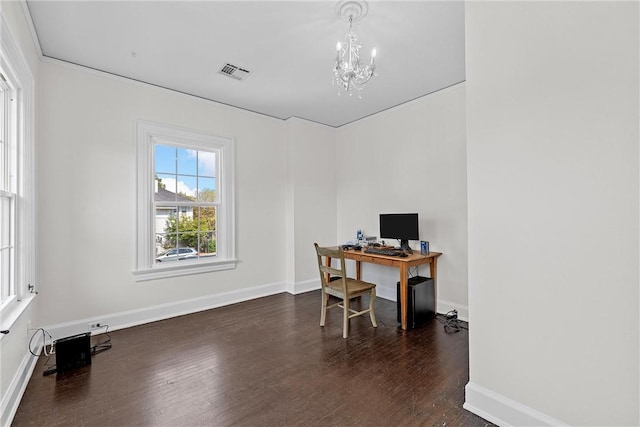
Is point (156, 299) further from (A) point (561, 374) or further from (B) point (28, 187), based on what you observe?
(A) point (561, 374)

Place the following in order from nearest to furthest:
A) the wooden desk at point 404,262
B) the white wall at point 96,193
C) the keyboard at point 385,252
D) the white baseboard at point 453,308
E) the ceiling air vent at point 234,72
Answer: the white wall at point 96,193 < the ceiling air vent at point 234,72 < the wooden desk at point 404,262 < the white baseboard at point 453,308 < the keyboard at point 385,252

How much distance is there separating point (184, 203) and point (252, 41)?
2190 millimetres

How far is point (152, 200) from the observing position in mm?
3510

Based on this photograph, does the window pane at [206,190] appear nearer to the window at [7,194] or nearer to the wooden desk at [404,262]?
the window at [7,194]

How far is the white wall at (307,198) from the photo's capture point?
15.3 feet

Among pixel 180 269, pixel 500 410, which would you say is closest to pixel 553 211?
pixel 500 410

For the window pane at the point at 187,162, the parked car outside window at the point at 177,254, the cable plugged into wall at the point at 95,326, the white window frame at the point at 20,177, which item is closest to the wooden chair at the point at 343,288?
the parked car outside window at the point at 177,254

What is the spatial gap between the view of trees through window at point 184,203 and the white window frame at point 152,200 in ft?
0.27

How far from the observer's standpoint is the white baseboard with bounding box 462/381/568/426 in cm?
162

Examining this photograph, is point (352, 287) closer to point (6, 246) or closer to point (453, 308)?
point (453, 308)

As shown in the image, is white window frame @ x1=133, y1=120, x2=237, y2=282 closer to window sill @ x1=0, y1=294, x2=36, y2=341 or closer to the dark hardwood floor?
the dark hardwood floor

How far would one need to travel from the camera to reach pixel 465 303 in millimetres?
3412

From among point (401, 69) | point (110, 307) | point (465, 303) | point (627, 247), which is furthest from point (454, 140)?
point (110, 307)

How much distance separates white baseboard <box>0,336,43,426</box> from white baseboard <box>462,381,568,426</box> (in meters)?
2.86
